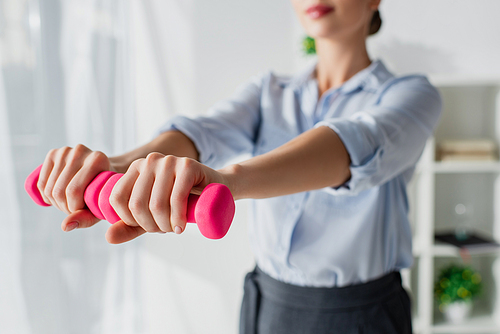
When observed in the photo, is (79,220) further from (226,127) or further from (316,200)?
(316,200)

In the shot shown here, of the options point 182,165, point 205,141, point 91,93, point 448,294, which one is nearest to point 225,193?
point 182,165

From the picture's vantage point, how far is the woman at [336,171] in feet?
2.22

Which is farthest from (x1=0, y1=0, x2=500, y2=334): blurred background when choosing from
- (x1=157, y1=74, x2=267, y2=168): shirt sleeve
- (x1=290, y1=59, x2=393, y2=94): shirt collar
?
(x1=290, y1=59, x2=393, y2=94): shirt collar

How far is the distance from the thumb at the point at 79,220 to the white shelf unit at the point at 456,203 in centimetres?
181

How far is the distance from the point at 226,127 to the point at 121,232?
0.51 metres

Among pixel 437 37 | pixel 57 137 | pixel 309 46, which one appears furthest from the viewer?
pixel 437 37

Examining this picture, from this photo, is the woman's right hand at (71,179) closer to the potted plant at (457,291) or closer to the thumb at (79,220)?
the thumb at (79,220)

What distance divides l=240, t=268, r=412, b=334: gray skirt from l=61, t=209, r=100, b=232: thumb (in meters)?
0.63

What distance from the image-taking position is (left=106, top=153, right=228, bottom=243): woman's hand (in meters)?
0.36

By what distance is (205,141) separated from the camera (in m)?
0.79

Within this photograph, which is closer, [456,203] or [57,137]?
[57,137]

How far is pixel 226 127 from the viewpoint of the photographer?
0.89 m

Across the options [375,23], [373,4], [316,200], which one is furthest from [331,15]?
[316,200]

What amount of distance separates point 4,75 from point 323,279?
1.02 metres
